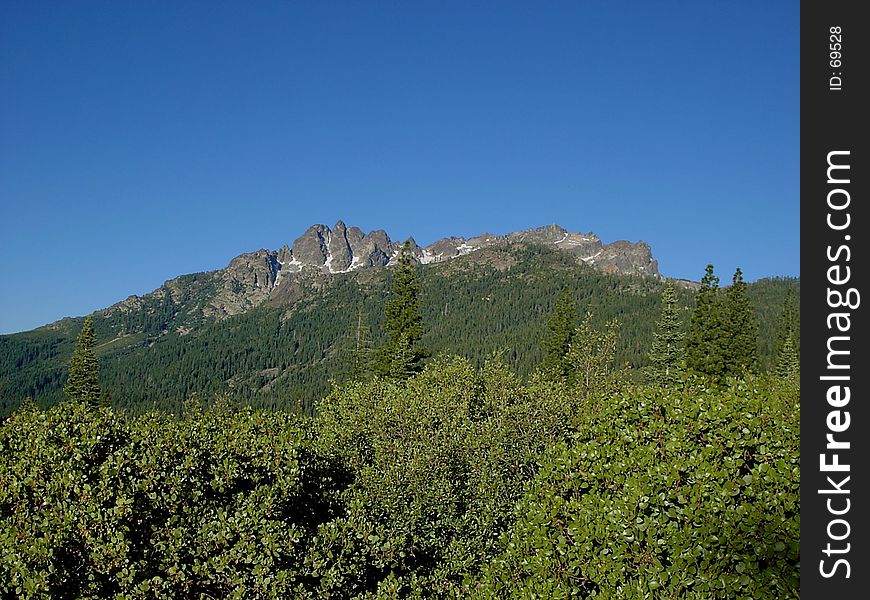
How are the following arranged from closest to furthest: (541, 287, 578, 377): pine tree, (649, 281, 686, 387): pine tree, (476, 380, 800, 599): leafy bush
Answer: (476, 380, 800, 599): leafy bush, (649, 281, 686, 387): pine tree, (541, 287, 578, 377): pine tree

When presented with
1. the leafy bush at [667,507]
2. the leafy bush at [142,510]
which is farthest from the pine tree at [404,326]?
the leafy bush at [667,507]

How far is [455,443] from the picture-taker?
1994cm

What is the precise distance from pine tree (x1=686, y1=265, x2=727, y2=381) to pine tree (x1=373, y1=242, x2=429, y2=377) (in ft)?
82.0

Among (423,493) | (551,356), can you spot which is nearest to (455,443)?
(423,493)

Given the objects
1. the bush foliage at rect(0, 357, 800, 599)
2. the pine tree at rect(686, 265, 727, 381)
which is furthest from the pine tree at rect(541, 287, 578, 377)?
the bush foliage at rect(0, 357, 800, 599)

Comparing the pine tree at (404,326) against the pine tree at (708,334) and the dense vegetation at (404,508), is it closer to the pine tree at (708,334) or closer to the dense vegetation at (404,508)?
the pine tree at (708,334)

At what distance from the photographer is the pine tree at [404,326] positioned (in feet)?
185

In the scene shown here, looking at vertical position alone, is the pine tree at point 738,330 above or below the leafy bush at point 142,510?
above

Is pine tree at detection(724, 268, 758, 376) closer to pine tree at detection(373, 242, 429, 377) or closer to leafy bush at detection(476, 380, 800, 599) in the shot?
pine tree at detection(373, 242, 429, 377)

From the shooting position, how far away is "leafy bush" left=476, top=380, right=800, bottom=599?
804cm

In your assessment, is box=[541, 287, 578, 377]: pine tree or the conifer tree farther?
the conifer tree

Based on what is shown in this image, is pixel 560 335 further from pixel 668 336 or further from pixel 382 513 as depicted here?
pixel 382 513

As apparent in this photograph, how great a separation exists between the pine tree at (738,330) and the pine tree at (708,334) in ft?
2.34

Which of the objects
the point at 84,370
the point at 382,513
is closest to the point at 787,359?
the point at 382,513
